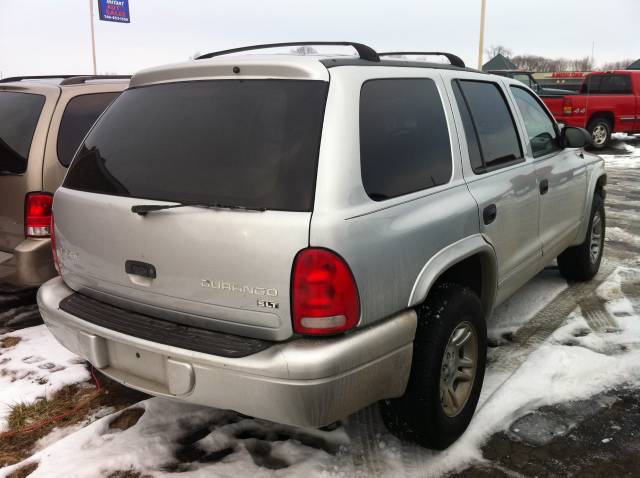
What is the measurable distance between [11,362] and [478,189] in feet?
9.57

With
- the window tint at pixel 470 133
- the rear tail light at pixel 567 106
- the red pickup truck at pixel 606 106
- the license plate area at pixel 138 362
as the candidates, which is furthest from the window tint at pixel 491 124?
the rear tail light at pixel 567 106

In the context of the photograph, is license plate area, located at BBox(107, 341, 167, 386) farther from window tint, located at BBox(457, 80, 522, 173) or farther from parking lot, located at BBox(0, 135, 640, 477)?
window tint, located at BBox(457, 80, 522, 173)

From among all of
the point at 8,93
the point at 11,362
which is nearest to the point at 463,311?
the point at 11,362

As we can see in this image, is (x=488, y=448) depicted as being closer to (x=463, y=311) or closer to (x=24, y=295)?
(x=463, y=311)

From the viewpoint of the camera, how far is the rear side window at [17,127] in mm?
3814

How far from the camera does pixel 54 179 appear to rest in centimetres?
382

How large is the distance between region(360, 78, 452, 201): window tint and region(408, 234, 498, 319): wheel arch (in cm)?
31

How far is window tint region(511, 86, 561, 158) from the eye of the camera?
3764 millimetres

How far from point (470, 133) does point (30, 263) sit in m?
2.80

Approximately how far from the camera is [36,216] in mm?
3730

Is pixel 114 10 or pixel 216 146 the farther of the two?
pixel 114 10

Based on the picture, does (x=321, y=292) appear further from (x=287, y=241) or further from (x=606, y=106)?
(x=606, y=106)

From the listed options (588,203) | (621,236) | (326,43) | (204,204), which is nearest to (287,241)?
(204,204)

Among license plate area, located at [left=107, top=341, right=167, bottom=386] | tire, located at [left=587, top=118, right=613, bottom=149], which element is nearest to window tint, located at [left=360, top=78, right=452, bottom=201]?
license plate area, located at [left=107, top=341, right=167, bottom=386]
